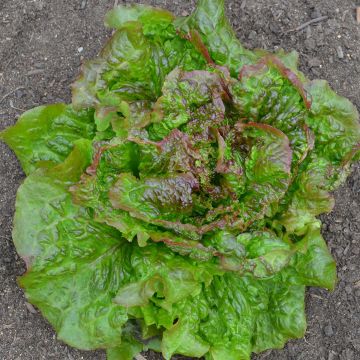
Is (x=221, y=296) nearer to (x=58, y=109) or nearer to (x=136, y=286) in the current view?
(x=136, y=286)

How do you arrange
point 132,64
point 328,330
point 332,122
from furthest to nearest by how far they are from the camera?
point 328,330 < point 332,122 < point 132,64

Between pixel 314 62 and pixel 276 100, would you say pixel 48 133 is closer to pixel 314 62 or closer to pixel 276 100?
pixel 276 100

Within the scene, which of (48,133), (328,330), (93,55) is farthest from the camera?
(93,55)

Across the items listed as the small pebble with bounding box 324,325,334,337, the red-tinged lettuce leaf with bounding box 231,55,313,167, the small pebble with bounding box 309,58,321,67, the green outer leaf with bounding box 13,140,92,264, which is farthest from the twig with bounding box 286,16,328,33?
the small pebble with bounding box 324,325,334,337

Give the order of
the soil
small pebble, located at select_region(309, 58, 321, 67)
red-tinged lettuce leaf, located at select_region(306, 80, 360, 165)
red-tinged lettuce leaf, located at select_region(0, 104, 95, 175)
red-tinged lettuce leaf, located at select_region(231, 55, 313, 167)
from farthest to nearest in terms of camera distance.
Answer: small pebble, located at select_region(309, 58, 321, 67) < the soil < red-tinged lettuce leaf, located at select_region(0, 104, 95, 175) < red-tinged lettuce leaf, located at select_region(306, 80, 360, 165) < red-tinged lettuce leaf, located at select_region(231, 55, 313, 167)

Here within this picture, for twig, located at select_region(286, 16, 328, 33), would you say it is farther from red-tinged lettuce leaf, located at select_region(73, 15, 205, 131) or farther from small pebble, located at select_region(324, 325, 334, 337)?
small pebble, located at select_region(324, 325, 334, 337)

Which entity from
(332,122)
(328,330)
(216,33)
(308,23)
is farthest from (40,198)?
(308,23)

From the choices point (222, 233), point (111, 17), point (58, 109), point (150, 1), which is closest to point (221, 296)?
point (222, 233)
